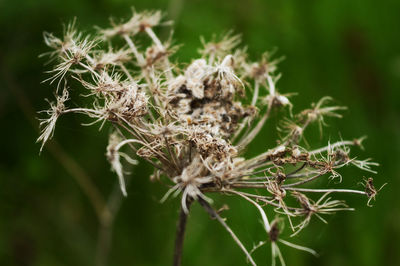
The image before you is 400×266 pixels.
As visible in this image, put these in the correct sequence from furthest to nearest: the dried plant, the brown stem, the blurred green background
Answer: the blurred green background
the brown stem
the dried plant

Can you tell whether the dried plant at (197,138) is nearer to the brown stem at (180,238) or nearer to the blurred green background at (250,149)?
the brown stem at (180,238)

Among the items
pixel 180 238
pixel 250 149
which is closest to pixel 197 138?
pixel 180 238

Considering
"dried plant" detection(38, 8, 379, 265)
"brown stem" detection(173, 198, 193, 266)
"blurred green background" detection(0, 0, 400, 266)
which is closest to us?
"dried plant" detection(38, 8, 379, 265)

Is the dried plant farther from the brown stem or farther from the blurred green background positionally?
the blurred green background

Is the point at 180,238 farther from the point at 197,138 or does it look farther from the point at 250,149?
the point at 250,149

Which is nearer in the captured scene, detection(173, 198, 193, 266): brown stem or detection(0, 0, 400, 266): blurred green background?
detection(173, 198, 193, 266): brown stem

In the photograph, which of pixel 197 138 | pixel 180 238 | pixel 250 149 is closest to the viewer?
pixel 197 138

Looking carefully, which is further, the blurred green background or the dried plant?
the blurred green background

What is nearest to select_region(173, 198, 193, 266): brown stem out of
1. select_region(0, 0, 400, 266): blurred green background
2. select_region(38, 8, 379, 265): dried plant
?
select_region(38, 8, 379, 265): dried plant

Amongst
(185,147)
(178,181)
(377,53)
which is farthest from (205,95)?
(377,53)
